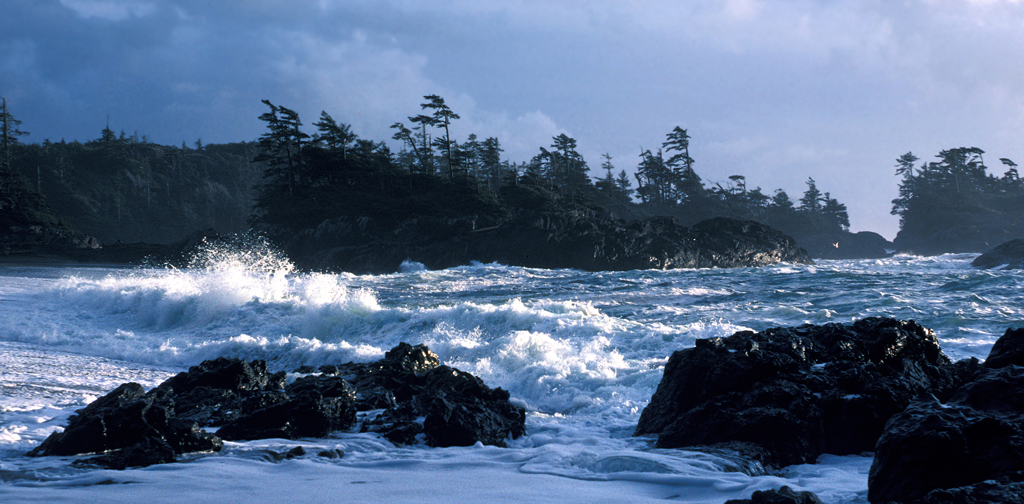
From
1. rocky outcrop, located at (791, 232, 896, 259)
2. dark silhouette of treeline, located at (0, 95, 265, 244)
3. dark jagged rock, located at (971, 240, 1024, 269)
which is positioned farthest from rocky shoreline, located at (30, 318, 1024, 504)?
rocky outcrop, located at (791, 232, 896, 259)

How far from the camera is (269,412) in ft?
17.9

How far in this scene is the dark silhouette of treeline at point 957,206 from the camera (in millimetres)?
63344

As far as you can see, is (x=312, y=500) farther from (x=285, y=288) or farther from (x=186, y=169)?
(x=186, y=169)

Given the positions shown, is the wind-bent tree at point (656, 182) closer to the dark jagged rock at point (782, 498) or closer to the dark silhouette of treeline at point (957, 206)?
the dark silhouette of treeline at point (957, 206)

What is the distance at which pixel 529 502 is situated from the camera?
132 inches

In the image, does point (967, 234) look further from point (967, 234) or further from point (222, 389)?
point (222, 389)

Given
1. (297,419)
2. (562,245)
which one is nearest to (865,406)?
(297,419)

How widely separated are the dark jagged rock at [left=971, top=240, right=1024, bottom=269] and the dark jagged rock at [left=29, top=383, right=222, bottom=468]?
40.2 metres

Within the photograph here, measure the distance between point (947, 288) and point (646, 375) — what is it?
12648mm

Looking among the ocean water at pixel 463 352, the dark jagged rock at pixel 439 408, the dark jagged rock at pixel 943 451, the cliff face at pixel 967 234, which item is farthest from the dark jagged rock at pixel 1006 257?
the dark jagged rock at pixel 943 451

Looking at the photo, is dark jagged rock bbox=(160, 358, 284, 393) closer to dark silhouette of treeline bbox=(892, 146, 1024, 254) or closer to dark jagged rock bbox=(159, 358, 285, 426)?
dark jagged rock bbox=(159, 358, 285, 426)

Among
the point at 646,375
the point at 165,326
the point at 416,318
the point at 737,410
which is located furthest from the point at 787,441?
the point at 165,326

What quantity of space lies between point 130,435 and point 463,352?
5.93m

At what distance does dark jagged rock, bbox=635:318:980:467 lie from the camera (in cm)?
467
